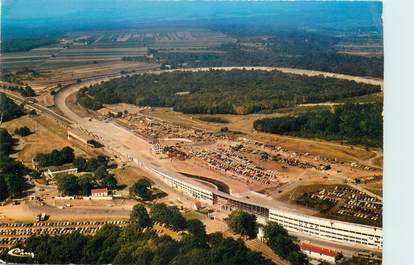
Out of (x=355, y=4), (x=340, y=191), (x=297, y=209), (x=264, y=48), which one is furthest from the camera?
(x=264, y=48)

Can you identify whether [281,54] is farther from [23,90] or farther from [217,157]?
[23,90]

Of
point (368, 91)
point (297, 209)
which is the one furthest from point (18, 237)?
point (368, 91)

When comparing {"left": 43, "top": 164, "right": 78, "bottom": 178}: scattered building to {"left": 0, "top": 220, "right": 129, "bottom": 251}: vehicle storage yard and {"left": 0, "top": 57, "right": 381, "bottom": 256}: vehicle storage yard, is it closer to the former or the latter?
{"left": 0, "top": 57, "right": 381, "bottom": 256}: vehicle storage yard

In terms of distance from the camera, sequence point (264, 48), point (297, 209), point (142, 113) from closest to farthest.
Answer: point (297, 209) < point (142, 113) < point (264, 48)

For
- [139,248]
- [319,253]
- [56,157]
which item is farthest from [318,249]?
[56,157]

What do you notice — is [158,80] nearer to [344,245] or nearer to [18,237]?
[18,237]

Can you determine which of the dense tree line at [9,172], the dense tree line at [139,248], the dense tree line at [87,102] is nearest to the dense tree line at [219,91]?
the dense tree line at [87,102]

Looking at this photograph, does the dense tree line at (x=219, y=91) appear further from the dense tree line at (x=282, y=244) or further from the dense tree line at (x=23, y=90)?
the dense tree line at (x=282, y=244)
